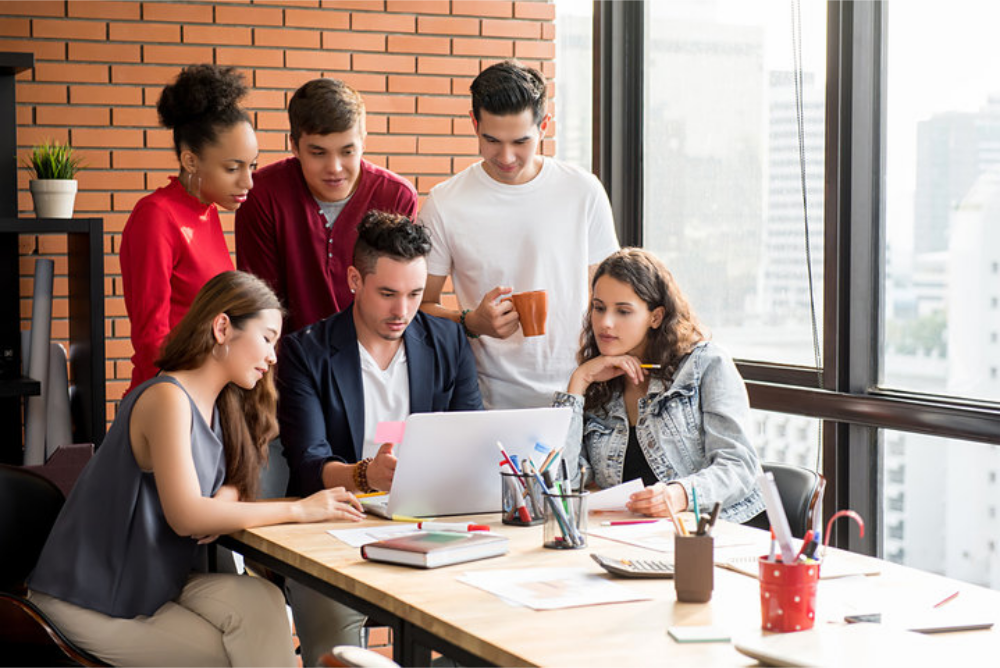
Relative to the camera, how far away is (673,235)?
4.57m

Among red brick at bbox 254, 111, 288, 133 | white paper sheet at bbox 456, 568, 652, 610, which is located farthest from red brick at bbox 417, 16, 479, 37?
white paper sheet at bbox 456, 568, 652, 610

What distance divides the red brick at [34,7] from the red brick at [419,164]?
1.27m

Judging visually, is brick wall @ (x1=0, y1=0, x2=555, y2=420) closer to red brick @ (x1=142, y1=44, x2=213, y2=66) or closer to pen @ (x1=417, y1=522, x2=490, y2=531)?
red brick @ (x1=142, y1=44, x2=213, y2=66)

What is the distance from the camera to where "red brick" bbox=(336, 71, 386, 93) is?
4.35m

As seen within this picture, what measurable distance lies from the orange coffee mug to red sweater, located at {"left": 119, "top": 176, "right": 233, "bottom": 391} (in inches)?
32.7

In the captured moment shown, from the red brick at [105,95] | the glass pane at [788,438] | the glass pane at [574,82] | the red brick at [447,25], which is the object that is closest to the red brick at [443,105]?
the red brick at [447,25]

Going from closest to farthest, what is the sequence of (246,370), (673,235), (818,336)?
(246,370)
(818,336)
(673,235)

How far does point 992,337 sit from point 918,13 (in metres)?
0.98

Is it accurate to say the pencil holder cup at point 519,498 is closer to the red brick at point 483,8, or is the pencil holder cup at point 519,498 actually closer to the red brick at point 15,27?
the red brick at point 15,27

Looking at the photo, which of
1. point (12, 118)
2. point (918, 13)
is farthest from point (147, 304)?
point (918, 13)

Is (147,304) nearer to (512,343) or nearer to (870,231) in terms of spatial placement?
(512,343)

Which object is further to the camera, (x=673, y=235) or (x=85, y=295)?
(x=673, y=235)

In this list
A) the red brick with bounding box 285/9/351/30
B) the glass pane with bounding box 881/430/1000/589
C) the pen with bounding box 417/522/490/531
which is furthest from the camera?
the red brick with bounding box 285/9/351/30

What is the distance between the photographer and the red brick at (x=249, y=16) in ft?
13.6
